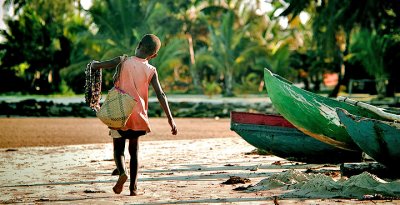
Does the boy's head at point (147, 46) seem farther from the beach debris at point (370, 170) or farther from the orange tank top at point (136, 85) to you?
the beach debris at point (370, 170)

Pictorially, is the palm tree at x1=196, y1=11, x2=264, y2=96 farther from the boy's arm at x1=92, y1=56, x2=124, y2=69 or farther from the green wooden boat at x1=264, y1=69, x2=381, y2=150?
the boy's arm at x1=92, y1=56, x2=124, y2=69

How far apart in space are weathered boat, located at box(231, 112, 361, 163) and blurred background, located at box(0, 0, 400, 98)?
22.9 metres

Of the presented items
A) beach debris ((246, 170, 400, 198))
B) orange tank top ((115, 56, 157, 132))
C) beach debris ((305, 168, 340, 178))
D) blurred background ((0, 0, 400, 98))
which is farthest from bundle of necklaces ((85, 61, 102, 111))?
blurred background ((0, 0, 400, 98))

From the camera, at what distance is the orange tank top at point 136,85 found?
528 centimetres

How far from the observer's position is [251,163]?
849cm

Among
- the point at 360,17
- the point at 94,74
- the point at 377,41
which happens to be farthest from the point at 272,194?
the point at 377,41

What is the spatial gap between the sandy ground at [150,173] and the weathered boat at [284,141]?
0.16 m

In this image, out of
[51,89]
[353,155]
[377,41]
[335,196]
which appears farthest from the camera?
[51,89]

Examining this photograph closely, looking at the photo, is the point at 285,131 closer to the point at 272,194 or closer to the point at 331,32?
the point at 272,194

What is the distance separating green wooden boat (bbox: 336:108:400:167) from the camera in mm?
5984

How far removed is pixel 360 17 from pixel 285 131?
53.2 feet

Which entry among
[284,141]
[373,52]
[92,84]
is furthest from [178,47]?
[92,84]

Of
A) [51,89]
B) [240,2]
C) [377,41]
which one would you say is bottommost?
[51,89]

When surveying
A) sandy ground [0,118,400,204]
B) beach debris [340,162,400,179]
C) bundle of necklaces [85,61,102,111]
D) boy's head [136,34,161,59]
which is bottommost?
sandy ground [0,118,400,204]
